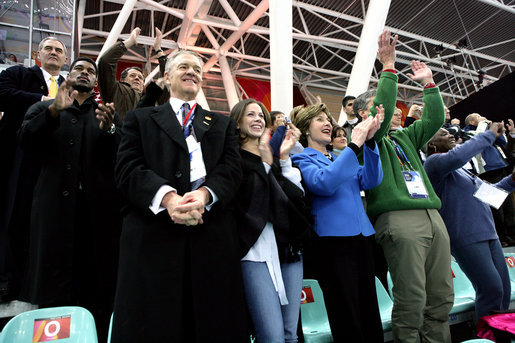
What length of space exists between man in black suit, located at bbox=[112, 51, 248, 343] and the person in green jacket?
1.00m

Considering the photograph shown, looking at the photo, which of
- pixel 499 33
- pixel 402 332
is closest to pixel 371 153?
pixel 402 332

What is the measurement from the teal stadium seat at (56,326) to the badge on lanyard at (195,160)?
33.4 inches

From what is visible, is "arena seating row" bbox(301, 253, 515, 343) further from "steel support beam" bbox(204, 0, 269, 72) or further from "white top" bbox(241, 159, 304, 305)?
"steel support beam" bbox(204, 0, 269, 72)

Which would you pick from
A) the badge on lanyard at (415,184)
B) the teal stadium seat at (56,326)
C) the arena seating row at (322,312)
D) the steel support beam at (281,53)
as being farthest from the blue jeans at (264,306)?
the steel support beam at (281,53)

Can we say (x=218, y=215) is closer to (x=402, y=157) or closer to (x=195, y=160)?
(x=195, y=160)

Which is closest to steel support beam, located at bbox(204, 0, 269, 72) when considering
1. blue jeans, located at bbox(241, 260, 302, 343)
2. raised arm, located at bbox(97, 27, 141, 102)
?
raised arm, located at bbox(97, 27, 141, 102)

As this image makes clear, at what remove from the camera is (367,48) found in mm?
5855

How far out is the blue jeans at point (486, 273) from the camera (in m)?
2.27

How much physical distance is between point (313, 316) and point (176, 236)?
1526mm

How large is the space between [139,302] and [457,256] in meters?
2.16

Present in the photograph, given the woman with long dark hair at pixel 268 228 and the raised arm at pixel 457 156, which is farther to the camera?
the raised arm at pixel 457 156

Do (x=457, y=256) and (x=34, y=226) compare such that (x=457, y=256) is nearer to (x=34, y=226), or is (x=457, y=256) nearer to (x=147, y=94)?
(x=147, y=94)

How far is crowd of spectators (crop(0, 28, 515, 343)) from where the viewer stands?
4.39 ft

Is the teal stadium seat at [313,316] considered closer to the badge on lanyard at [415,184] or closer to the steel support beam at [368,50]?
the badge on lanyard at [415,184]
